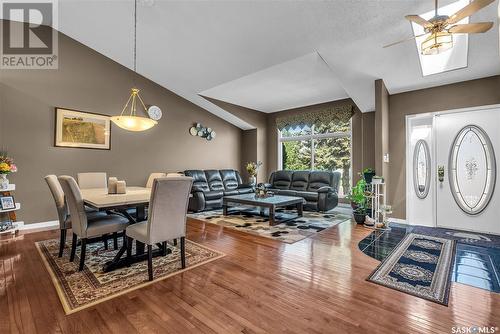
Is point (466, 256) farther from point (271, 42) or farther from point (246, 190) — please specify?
point (246, 190)

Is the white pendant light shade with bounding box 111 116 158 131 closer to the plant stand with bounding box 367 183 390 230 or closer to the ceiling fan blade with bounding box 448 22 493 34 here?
the ceiling fan blade with bounding box 448 22 493 34

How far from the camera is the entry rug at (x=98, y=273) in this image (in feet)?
6.48

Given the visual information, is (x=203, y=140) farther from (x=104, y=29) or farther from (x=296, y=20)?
(x=296, y=20)

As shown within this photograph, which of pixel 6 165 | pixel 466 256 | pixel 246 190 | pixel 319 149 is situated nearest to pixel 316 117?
pixel 319 149

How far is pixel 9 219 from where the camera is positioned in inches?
148

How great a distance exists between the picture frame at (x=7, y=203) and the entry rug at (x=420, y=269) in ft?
16.7

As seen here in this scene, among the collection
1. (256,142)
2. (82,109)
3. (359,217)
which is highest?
(82,109)

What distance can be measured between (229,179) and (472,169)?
5197 mm

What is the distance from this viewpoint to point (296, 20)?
312cm

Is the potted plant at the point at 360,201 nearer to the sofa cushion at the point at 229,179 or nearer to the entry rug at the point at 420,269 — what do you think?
the entry rug at the point at 420,269

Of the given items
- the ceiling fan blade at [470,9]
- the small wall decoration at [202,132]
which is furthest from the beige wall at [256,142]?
the ceiling fan blade at [470,9]

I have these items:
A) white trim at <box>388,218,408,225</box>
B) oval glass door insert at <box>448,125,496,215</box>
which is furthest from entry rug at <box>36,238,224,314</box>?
oval glass door insert at <box>448,125,496,215</box>

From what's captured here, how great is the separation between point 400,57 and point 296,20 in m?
1.75

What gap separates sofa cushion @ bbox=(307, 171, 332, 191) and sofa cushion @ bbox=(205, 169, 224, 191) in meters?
2.37
